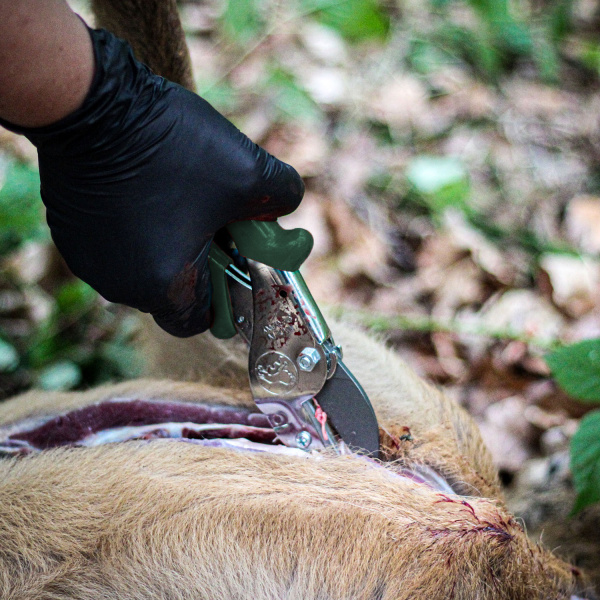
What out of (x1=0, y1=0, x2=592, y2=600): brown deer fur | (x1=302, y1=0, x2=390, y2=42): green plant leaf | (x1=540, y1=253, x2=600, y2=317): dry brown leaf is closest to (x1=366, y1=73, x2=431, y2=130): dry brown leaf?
(x1=302, y1=0, x2=390, y2=42): green plant leaf

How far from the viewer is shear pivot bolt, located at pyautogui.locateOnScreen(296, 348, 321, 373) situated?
135cm

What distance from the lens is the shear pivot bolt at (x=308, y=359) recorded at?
53.2 inches

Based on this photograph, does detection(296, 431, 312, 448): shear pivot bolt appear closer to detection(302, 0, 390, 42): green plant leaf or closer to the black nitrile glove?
the black nitrile glove

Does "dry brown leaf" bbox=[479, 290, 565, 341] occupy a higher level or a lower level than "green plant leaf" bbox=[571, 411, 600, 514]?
lower

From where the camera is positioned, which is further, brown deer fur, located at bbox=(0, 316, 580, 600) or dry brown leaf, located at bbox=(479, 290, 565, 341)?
dry brown leaf, located at bbox=(479, 290, 565, 341)

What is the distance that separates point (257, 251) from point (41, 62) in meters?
0.56

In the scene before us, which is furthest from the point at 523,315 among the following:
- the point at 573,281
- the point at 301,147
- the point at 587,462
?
the point at 301,147

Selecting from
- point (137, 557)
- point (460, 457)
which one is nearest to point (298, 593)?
point (137, 557)

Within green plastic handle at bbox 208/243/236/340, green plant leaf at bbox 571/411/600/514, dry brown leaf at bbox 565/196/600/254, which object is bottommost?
dry brown leaf at bbox 565/196/600/254

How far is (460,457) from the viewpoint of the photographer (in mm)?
1468

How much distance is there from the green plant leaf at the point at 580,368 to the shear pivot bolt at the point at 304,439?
797 mm

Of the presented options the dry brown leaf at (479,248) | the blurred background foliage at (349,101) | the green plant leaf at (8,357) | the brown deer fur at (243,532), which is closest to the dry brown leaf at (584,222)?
the blurred background foliage at (349,101)

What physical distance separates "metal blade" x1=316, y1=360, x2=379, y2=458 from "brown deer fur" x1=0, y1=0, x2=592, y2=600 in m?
0.07

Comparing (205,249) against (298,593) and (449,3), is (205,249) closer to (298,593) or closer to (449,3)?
(298,593)
